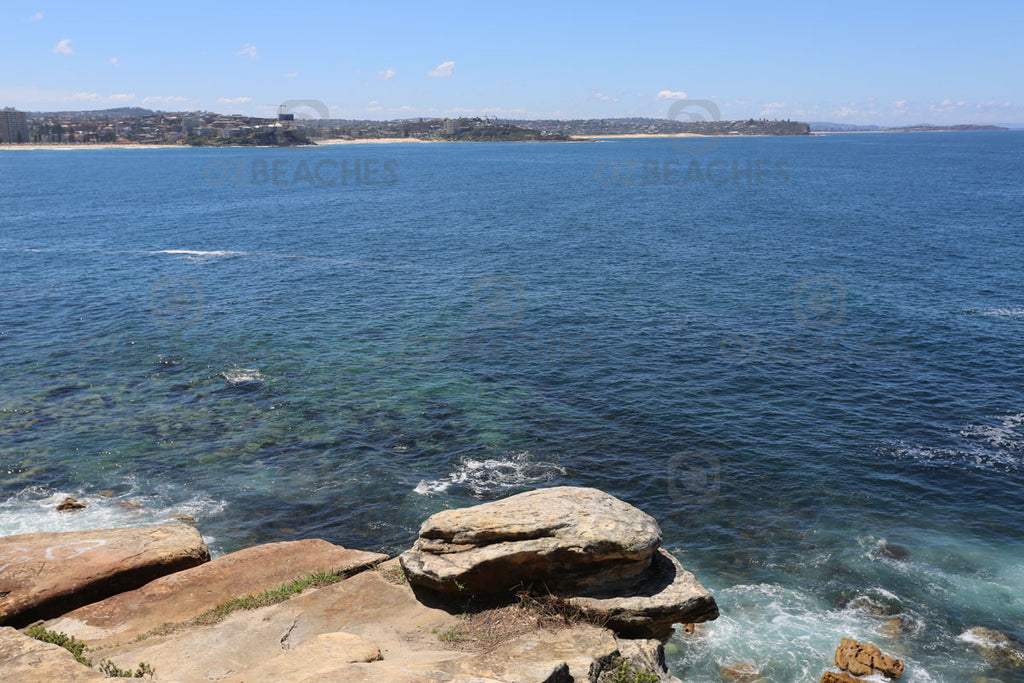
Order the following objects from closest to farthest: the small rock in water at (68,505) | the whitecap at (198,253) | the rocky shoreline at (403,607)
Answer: the rocky shoreline at (403,607), the small rock in water at (68,505), the whitecap at (198,253)

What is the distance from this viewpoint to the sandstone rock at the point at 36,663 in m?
17.5

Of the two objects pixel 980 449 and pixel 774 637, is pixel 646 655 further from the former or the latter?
pixel 980 449

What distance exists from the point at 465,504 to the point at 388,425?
1057 cm

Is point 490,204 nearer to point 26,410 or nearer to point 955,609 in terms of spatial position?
point 26,410

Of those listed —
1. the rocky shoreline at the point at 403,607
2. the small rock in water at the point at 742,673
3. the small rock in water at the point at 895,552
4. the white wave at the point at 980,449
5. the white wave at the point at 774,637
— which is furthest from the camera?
the white wave at the point at 980,449

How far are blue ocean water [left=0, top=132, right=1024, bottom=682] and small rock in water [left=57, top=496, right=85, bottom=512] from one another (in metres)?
0.93

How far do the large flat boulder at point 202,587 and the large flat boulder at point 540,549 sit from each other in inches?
188

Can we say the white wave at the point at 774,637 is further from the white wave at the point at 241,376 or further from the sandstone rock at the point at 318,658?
the white wave at the point at 241,376

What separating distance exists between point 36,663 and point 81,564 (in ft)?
27.8

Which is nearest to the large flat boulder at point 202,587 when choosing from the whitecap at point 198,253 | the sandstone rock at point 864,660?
the sandstone rock at point 864,660

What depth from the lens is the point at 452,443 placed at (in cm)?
4141

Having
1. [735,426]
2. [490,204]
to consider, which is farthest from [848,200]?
[735,426]

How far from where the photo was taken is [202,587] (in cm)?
2558

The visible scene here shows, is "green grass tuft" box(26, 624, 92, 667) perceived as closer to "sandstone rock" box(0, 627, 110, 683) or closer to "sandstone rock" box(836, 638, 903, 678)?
"sandstone rock" box(0, 627, 110, 683)
